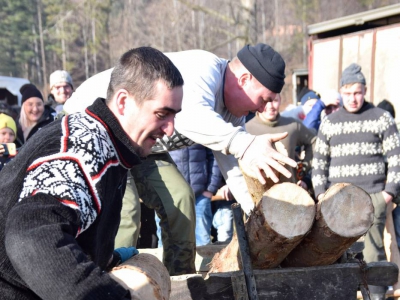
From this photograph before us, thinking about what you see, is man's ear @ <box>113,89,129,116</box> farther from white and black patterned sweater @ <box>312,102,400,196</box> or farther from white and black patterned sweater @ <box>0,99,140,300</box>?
white and black patterned sweater @ <box>312,102,400,196</box>

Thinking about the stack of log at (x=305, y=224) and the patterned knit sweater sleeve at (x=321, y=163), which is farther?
the patterned knit sweater sleeve at (x=321, y=163)

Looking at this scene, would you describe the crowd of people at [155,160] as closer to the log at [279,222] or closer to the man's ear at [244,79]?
the man's ear at [244,79]

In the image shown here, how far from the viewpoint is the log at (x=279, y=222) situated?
2.92 metres

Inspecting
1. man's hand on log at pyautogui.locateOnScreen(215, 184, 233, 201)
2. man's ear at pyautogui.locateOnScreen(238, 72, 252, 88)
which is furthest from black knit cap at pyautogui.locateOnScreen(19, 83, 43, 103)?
man's ear at pyautogui.locateOnScreen(238, 72, 252, 88)

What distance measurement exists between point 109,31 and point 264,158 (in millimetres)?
42297

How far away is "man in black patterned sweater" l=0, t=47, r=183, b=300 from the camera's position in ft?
5.80

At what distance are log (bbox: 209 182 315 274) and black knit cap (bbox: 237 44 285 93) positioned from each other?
2.70 feet

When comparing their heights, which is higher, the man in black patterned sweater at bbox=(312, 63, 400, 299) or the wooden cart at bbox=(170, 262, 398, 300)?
the man in black patterned sweater at bbox=(312, 63, 400, 299)

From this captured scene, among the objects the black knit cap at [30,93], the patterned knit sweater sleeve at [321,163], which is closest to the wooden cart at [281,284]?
the patterned knit sweater sleeve at [321,163]

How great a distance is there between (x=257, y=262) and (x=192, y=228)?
108 cm

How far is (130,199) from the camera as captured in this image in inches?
159

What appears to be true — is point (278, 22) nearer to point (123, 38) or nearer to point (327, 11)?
point (327, 11)

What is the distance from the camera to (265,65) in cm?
355

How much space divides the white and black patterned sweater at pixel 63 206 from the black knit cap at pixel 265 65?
5.12 ft
